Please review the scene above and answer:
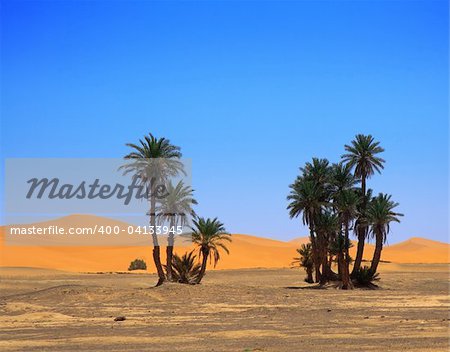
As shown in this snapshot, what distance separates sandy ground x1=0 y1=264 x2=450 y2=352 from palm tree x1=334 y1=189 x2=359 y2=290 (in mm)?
12281

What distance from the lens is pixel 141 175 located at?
146 feet

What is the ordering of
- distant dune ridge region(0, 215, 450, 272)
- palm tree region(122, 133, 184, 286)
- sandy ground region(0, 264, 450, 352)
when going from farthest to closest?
distant dune ridge region(0, 215, 450, 272)
palm tree region(122, 133, 184, 286)
sandy ground region(0, 264, 450, 352)

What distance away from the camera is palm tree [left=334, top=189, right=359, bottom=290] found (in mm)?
52156

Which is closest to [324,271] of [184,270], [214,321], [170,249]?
[184,270]

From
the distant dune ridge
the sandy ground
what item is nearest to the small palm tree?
the sandy ground

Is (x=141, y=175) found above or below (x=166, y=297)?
above

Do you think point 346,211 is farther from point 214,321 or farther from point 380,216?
point 214,321

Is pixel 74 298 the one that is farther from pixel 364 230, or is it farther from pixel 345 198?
pixel 364 230

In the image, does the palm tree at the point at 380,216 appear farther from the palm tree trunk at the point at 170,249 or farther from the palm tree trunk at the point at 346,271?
the palm tree trunk at the point at 170,249

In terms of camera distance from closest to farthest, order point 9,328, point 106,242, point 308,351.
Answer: point 308,351
point 9,328
point 106,242

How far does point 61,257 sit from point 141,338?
278 feet

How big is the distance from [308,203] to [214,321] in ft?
94.8

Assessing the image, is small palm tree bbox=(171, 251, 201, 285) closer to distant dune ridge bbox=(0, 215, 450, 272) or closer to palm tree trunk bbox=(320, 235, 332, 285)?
palm tree trunk bbox=(320, 235, 332, 285)

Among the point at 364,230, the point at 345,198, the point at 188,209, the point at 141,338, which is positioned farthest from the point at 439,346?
the point at 364,230
